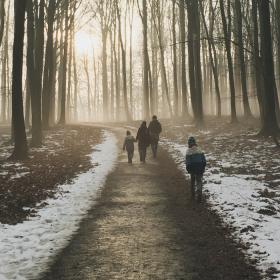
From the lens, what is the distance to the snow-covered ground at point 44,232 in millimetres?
7234

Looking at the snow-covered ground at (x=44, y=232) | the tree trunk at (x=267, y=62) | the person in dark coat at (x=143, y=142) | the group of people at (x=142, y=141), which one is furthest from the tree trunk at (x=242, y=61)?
the snow-covered ground at (x=44, y=232)

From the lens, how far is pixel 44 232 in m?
9.10

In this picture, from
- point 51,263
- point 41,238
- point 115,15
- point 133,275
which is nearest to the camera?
point 133,275

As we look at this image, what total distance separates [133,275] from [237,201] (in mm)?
5037

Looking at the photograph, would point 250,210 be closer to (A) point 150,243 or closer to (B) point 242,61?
(A) point 150,243

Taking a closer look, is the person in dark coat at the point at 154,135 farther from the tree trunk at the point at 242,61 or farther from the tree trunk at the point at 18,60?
the tree trunk at the point at 242,61

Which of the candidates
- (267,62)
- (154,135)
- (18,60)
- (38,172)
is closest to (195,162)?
(38,172)

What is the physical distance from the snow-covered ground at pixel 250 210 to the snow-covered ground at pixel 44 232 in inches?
135

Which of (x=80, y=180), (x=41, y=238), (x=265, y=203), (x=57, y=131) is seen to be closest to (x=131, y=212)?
(x=41, y=238)

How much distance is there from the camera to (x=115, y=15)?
166ft

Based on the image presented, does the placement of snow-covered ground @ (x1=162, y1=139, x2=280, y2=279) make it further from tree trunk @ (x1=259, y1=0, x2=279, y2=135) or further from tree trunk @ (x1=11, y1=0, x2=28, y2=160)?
tree trunk @ (x1=11, y1=0, x2=28, y2=160)

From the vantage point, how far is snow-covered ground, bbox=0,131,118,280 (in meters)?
7.23

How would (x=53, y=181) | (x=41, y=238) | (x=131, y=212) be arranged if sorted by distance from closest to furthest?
(x=41, y=238) → (x=131, y=212) → (x=53, y=181)

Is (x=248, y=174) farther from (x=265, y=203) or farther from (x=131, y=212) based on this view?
(x=131, y=212)
